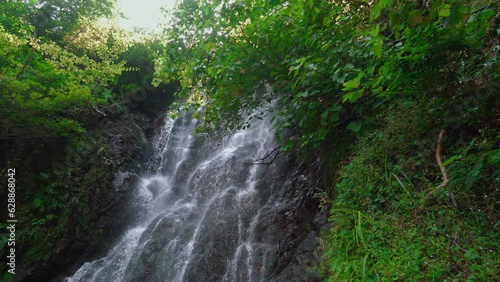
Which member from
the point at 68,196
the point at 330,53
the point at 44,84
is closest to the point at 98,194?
the point at 68,196

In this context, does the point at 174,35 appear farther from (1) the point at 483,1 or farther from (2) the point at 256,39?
(1) the point at 483,1

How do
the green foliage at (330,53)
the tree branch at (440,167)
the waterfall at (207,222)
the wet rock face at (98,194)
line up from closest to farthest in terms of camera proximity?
the green foliage at (330,53) → the tree branch at (440,167) → the waterfall at (207,222) → the wet rock face at (98,194)

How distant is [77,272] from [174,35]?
6.96m

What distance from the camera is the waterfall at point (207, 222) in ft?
19.9

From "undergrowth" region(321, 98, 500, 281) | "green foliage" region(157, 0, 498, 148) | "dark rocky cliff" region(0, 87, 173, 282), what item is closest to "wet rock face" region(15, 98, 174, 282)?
"dark rocky cliff" region(0, 87, 173, 282)

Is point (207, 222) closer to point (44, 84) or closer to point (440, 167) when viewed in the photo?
point (440, 167)

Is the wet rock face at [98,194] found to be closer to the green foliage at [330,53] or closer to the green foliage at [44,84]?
the green foliage at [44,84]

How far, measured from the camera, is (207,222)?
7348 millimetres

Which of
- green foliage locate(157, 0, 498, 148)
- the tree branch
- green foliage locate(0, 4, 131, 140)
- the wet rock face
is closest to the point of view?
green foliage locate(157, 0, 498, 148)

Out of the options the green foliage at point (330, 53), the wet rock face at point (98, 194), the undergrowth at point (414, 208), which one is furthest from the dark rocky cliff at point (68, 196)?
the undergrowth at point (414, 208)

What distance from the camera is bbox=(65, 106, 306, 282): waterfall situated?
6052 mm

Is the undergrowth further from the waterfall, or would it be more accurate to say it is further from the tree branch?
the waterfall

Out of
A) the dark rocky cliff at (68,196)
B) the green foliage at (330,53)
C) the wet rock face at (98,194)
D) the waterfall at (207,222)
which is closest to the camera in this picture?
the green foliage at (330,53)

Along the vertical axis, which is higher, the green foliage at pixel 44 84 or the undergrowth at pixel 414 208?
the green foliage at pixel 44 84
